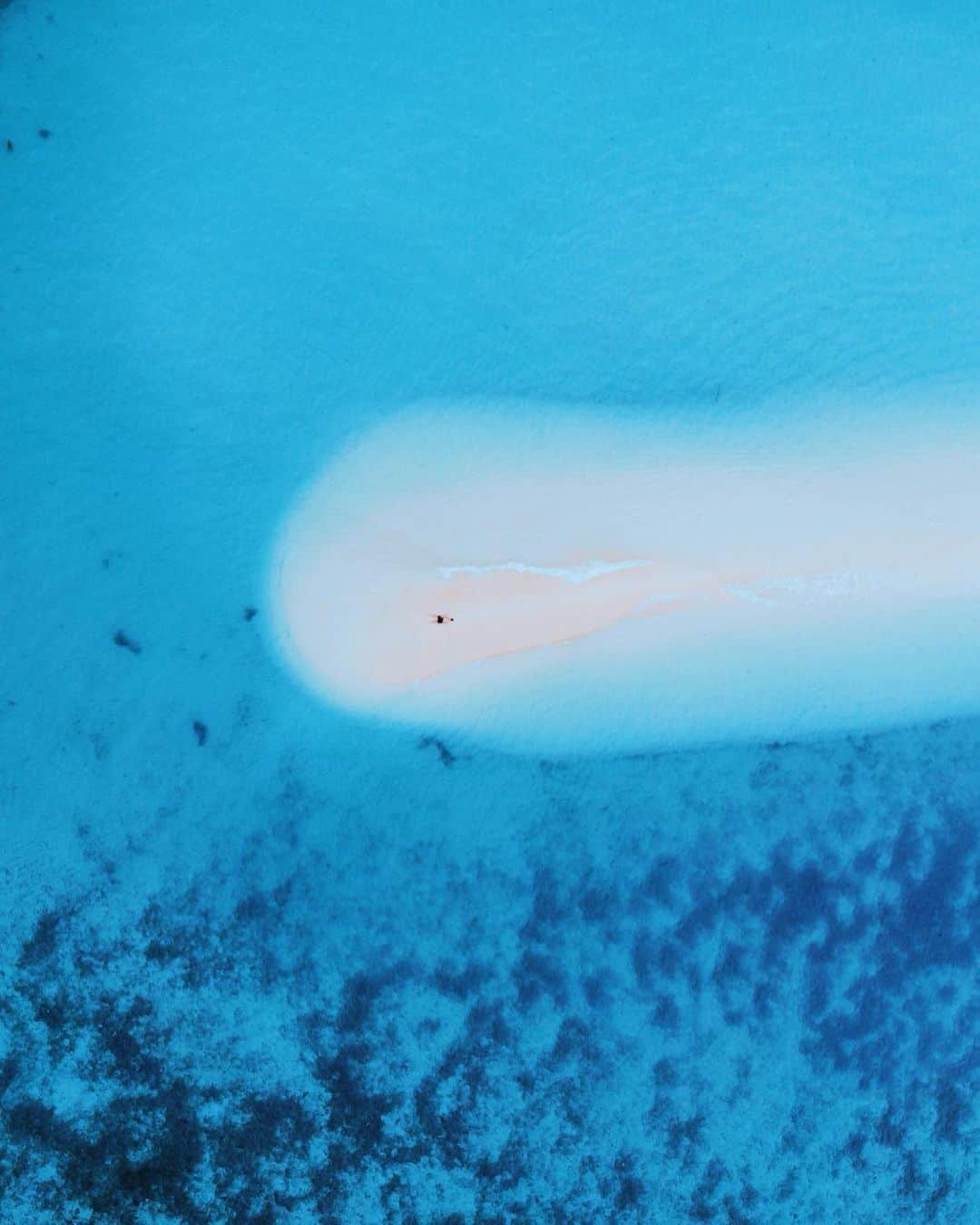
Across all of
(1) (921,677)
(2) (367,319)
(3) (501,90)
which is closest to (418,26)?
(3) (501,90)

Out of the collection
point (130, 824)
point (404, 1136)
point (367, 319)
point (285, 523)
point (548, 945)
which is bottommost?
point (404, 1136)

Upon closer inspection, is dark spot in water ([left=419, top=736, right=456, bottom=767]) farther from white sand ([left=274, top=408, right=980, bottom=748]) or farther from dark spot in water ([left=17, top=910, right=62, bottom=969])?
dark spot in water ([left=17, top=910, right=62, bottom=969])

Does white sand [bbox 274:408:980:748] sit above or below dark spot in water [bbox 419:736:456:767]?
above

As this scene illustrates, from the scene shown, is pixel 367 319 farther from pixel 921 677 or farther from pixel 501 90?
pixel 921 677

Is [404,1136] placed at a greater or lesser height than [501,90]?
lesser

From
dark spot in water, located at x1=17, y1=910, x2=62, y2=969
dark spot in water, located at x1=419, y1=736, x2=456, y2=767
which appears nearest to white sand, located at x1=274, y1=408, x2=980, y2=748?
dark spot in water, located at x1=419, y1=736, x2=456, y2=767

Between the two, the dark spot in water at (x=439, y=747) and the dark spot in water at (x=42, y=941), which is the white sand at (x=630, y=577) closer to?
the dark spot in water at (x=439, y=747)

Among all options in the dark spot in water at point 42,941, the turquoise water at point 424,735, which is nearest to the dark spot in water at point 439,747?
the turquoise water at point 424,735
